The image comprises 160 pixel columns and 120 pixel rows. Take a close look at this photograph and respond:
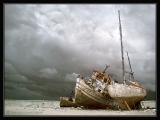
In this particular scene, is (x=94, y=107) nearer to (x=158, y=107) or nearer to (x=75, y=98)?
(x=75, y=98)

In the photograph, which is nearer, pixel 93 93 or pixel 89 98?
pixel 89 98

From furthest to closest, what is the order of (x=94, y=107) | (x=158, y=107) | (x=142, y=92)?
(x=94, y=107) → (x=142, y=92) → (x=158, y=107)

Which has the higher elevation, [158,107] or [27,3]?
[27,3]

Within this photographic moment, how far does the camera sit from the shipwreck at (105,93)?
2895 cm

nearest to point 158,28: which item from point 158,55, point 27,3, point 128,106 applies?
point 158,55

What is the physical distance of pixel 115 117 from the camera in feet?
70.8

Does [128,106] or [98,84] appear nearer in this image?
[128,106]

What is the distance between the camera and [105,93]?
30.4 meters

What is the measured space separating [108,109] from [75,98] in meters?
2.89

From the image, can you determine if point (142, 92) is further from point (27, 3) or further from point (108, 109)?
point (27, 3)

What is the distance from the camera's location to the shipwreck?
2895 centimetres

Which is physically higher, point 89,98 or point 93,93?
point 93,93

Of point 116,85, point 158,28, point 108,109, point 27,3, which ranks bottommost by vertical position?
point 108,109

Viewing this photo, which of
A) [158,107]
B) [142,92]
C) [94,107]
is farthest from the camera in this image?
[94,107]
